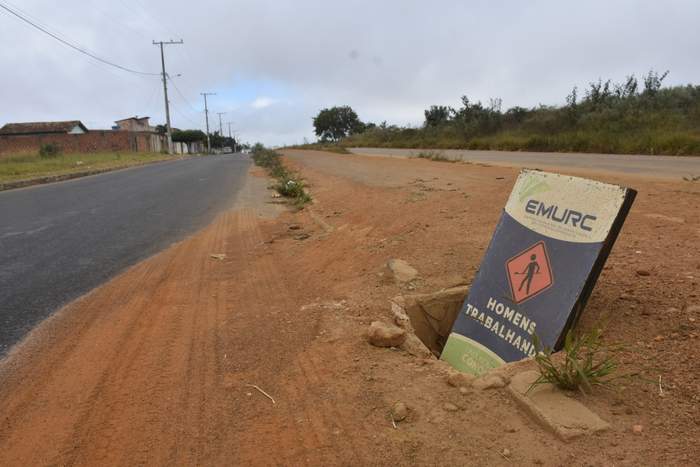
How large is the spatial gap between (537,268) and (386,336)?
107cm

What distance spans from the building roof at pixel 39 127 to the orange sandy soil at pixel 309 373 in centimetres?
6316

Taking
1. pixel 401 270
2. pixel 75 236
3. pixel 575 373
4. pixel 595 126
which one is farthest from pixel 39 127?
pixel 575 373

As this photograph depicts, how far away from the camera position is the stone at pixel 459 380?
2.67 m

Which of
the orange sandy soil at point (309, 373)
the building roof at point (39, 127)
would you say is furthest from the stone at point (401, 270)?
the building roof at point (39, 127)

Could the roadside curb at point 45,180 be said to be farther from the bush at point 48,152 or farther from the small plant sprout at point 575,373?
the small plant sprout at point 575,373

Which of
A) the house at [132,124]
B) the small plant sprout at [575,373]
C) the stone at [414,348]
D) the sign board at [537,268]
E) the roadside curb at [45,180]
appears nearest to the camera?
the small plant sprout at [575,373]

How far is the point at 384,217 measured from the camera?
716 cm

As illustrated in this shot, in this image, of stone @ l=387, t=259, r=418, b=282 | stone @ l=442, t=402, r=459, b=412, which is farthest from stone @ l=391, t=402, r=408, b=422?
stone @ l=387, t=259, r=418, b=282

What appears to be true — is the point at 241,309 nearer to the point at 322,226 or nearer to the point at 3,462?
the point at 3,462

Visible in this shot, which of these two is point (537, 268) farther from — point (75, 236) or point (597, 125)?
point (597, 125)

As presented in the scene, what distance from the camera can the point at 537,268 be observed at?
134 inches

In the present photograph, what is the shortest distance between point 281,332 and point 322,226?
403cm

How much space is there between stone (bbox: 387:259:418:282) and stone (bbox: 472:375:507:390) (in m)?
1.80

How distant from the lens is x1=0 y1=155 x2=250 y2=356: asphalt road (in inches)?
184
